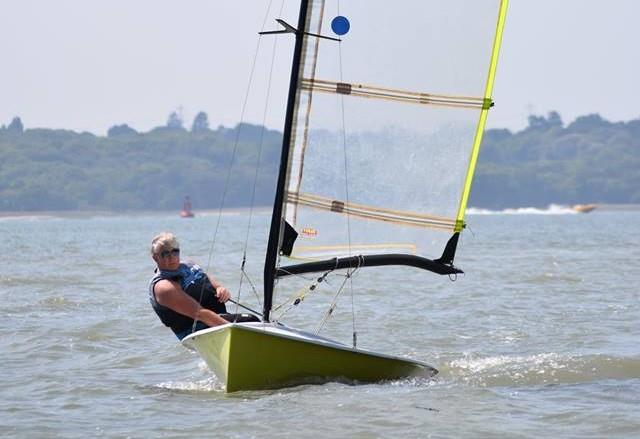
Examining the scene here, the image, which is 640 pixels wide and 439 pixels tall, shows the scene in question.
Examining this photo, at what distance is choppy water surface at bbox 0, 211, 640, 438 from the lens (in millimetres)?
8938

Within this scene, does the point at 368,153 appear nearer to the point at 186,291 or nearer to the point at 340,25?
the point at 340,25

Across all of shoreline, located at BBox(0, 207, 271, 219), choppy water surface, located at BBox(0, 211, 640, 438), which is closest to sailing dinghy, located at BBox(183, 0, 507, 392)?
choppy water surface, located at BBox(0, 211, 640, 438)

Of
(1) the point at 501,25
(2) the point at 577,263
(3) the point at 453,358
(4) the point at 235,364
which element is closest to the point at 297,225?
(4) the point at 235,364

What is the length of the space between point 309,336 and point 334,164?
1278mm

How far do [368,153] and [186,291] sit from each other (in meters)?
1.70

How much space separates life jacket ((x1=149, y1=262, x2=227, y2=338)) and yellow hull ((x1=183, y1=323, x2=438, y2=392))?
254 mm

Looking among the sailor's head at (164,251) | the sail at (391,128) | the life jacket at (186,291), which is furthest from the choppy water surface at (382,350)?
the sail at (391,128)

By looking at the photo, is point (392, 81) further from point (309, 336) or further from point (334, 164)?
point (309, 336)

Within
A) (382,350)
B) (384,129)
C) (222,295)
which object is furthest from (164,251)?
(382,350)

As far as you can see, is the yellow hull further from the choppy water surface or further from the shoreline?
the shoreline

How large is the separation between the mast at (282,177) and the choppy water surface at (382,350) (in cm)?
79

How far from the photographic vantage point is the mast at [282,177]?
9.64 meters

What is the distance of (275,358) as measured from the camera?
9.70m

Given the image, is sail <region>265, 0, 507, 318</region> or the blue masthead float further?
sail <region>265, 0, 507, 318</region>
